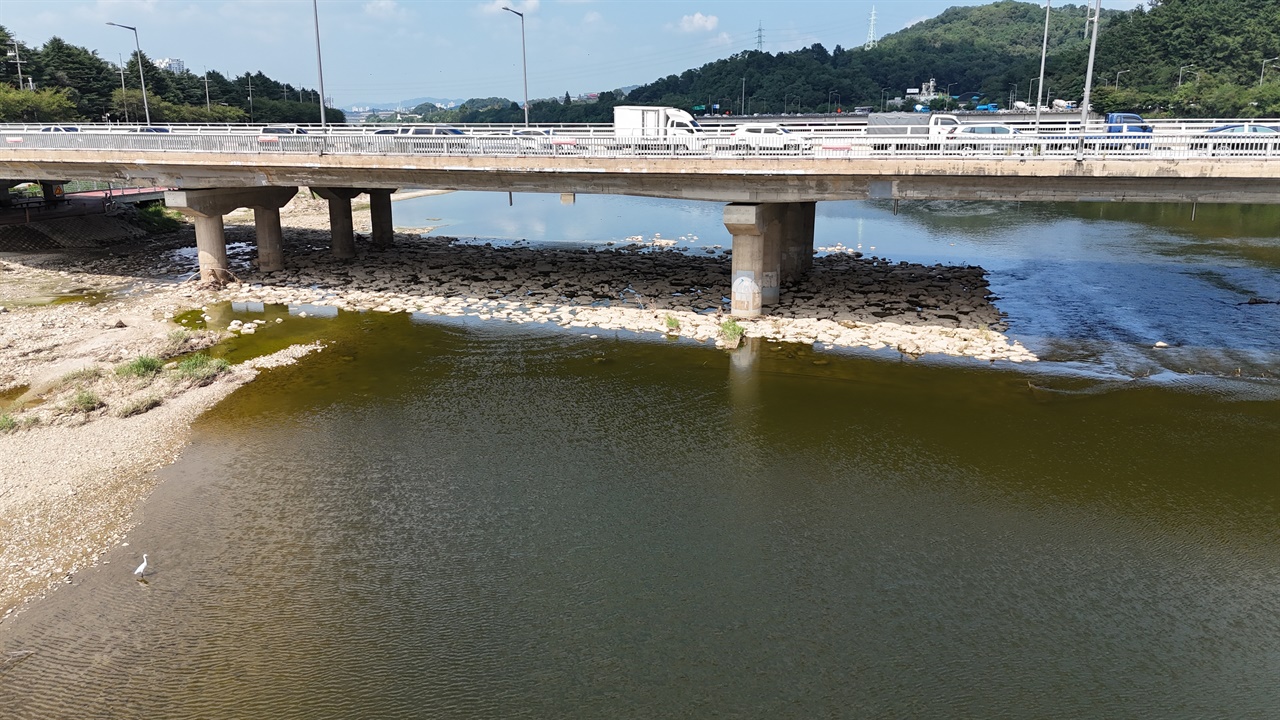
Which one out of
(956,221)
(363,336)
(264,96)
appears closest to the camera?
(363,336)

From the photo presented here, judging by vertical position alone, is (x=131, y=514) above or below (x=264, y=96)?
below

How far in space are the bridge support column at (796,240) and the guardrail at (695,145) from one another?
6854mm

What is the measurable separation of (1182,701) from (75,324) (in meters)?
33.7

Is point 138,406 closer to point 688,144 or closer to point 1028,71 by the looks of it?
point 688,144

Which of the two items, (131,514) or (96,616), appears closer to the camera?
(96,616)

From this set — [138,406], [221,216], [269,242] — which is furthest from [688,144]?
[269,242]

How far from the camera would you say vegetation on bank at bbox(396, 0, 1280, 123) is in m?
98.9

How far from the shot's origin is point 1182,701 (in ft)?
38.2

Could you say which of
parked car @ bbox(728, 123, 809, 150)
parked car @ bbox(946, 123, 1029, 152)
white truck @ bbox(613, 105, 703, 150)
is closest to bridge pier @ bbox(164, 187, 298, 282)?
white truck @ bbox(613, 105, 703, 150)

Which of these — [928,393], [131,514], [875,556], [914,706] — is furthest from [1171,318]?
[131,514]

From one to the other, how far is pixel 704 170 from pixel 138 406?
18.0 metres

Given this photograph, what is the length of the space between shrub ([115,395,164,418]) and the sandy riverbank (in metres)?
0.07

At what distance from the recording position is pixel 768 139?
27.5 metres

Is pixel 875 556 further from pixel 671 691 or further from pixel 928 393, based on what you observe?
pixel 928 393
